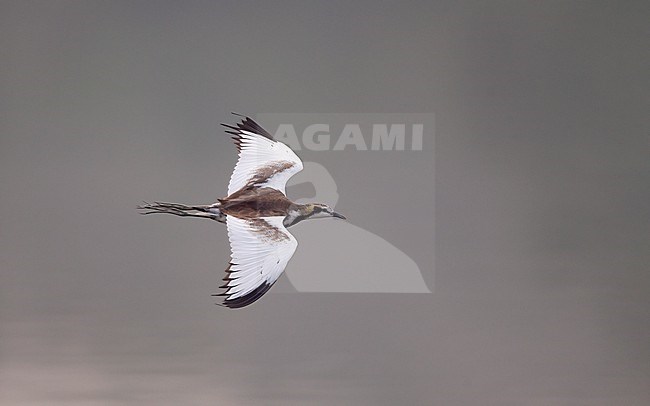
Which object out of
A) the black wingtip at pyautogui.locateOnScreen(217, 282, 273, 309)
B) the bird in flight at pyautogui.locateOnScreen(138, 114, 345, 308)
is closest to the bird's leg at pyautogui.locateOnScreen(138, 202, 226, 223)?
the bird in flight at pyautogui.locateOnScreen(138, 114, 345, 308)

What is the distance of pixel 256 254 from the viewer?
2.40 metres

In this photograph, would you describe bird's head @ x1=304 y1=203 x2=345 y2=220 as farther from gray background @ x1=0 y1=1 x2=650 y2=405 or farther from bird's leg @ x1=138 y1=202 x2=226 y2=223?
→ bird's leg @ x1=138 y1=202 x2=226 y2=223

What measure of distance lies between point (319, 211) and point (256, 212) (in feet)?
0.64

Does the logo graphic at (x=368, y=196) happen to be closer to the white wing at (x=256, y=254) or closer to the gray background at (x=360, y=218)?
the gray background at (x=360, y=218)

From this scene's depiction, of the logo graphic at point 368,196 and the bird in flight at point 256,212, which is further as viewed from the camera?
the logo graphic at point 368,196

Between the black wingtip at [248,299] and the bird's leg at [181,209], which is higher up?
Answer: the bird's leg at [181,209]

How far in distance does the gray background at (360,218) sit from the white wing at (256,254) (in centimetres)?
11

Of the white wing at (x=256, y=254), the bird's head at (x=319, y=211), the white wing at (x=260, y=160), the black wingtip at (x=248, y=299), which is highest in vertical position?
the white wing at (x=260, y=160)

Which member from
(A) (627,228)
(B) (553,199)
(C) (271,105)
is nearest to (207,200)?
(C) (271,105)

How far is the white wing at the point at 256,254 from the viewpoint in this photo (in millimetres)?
2383

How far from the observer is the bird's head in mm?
2502

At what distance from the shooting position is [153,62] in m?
2.64

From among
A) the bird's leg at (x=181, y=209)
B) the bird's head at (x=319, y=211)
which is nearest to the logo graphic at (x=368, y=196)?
the bird's head at (x=319, y=211)

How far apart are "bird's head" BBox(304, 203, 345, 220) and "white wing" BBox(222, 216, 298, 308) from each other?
92 mm
